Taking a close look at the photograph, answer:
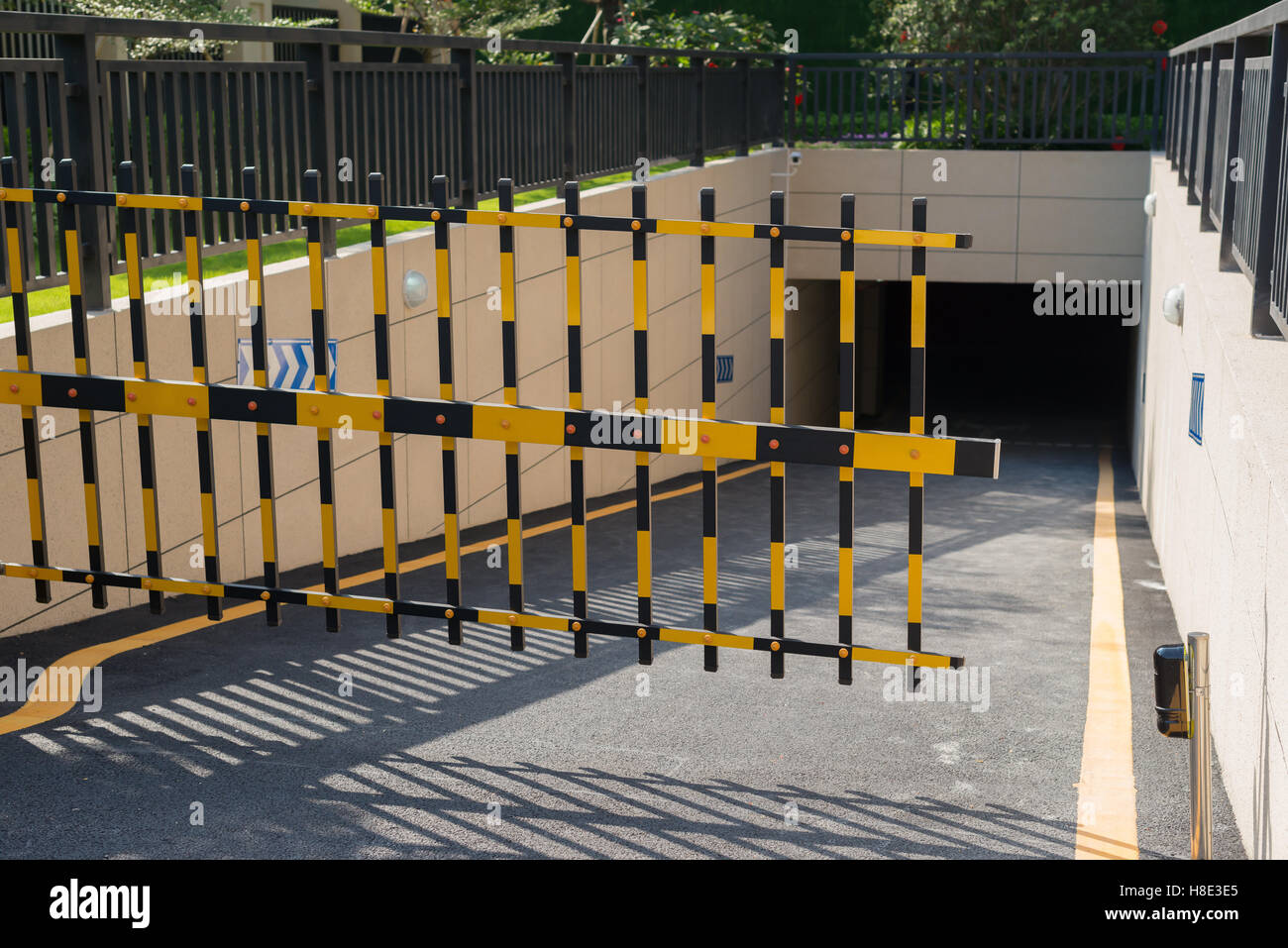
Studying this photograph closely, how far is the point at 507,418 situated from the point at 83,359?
73.6 inches

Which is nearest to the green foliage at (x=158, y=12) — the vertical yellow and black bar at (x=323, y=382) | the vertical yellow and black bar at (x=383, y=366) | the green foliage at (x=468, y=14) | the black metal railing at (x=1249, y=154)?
Result: the green foliage at (x=468, y=14)

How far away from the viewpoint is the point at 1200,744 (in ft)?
13.4

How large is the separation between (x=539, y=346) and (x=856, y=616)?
12.8 ft

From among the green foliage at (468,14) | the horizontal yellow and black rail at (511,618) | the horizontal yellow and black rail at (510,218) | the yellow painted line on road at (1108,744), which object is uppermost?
the green foliage at (468,14)

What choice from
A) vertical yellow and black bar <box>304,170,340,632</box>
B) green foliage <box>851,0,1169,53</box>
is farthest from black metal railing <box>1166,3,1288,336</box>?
green foliage <box>851,0,1169,53</box>

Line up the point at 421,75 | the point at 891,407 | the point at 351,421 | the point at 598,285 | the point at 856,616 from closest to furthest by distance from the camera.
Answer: the point at 351,421, the point at 856,616, the point at 421,75, the point at 598,285, the point at 891,407

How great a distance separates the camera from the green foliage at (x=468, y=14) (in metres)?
19.4

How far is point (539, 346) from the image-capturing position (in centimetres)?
1063

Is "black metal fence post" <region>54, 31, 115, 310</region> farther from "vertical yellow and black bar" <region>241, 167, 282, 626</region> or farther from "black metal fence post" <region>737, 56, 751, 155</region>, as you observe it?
"black metal fence post" <region>737, 56, 751, 155</region>

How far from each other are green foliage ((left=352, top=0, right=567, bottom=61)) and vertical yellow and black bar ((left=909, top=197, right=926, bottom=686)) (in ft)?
48.5

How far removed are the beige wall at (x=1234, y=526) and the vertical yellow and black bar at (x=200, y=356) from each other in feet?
12.4

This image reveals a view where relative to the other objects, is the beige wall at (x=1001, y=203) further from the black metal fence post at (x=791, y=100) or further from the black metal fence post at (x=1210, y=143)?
the black metal fence post at (x=1210, y=143)
